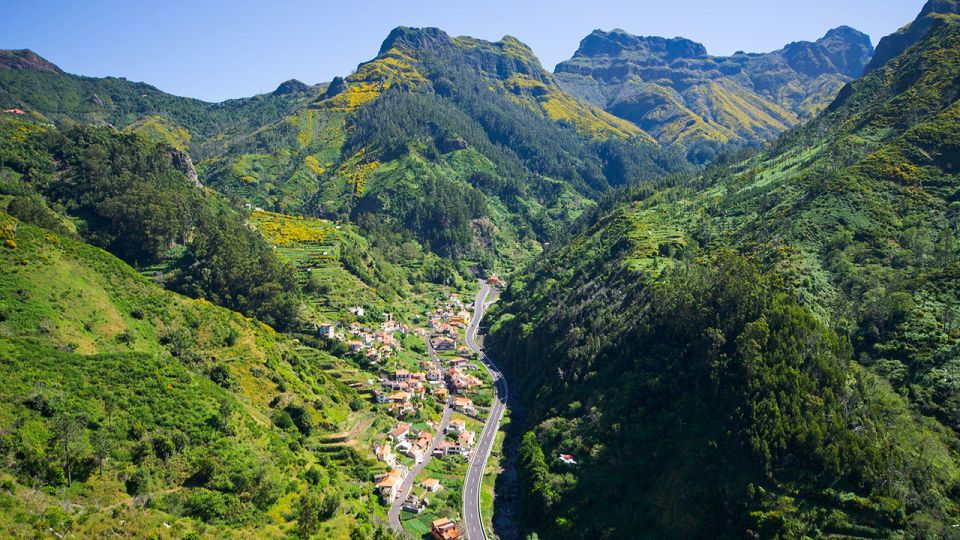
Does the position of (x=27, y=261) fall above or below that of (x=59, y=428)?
above

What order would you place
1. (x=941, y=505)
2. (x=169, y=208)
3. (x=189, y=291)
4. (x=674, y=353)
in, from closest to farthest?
(x=941, y=505) → (x=674, y=353) → (x=189, y=291) → (x=169, y=208)

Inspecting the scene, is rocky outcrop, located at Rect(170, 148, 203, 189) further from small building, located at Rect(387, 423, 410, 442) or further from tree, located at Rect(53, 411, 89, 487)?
tree, located at Rect(53, 411, 89, 487)

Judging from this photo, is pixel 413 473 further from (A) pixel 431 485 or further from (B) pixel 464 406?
(B) pixel 464 406

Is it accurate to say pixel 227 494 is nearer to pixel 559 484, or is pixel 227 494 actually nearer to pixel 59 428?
pixel 59 428

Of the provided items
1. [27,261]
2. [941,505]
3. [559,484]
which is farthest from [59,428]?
[941,505]

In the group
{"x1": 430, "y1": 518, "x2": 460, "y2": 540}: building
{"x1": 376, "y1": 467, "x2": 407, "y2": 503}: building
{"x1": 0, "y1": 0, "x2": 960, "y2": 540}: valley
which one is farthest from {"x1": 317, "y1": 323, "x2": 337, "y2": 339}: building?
{"x1": 430, "y1": 518, "x2": 460, "y2": 540}: building

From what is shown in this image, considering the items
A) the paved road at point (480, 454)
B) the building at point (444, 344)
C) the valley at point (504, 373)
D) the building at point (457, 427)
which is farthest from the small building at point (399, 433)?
the building at point (444, 344)

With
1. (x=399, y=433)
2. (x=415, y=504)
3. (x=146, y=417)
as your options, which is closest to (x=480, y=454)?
(x=399, y=433)
